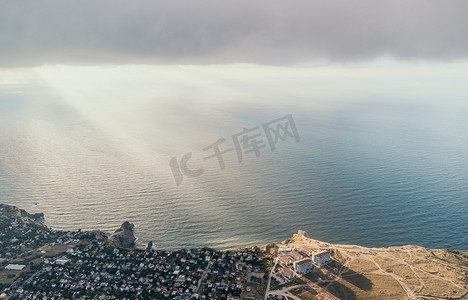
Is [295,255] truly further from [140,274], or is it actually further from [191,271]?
[140,274]

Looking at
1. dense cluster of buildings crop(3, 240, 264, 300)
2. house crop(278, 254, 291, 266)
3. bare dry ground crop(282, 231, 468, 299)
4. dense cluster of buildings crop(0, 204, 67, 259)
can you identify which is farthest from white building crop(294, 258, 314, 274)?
dense cluster of buildings crop(0, 204, 67, 259)

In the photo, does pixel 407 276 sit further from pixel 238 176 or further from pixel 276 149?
pixel 276 149

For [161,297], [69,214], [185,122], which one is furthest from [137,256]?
[185,122]

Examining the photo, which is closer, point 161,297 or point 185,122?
point 161,297

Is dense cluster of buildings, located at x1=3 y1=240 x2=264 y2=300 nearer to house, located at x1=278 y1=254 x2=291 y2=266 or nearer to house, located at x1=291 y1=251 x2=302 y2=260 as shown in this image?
house, located at x1=278 y1=254 x2=291 y2=266

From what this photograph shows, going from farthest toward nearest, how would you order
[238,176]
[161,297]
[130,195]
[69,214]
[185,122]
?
[185,122] → [238,176] → [130,195] → [69,214] → [161,297]
